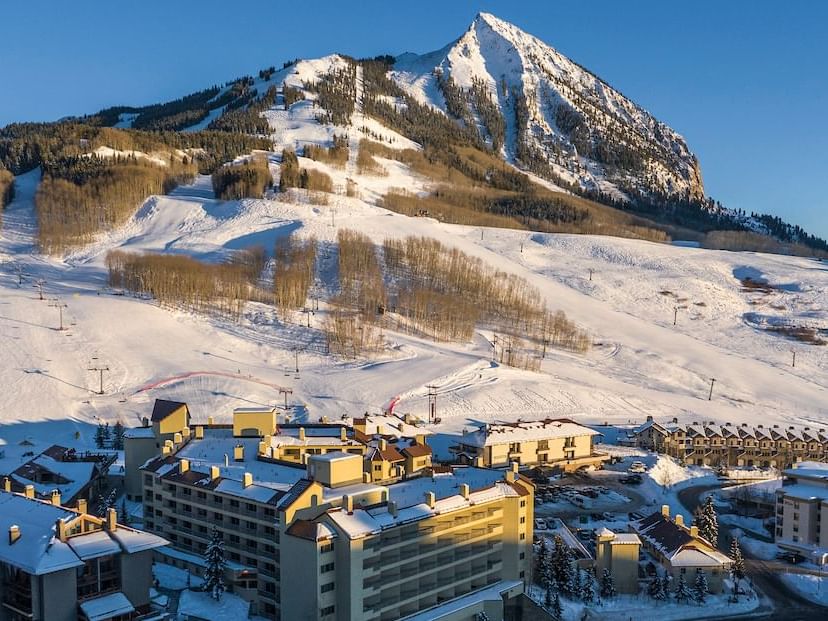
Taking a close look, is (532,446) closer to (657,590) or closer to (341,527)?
(657,590)

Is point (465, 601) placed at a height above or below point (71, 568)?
below

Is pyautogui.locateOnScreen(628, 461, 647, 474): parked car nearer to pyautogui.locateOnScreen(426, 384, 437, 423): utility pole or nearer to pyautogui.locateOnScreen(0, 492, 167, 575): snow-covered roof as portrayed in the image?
pyautogui.locateOnScreen(426, 384, 437, 423): utility pole

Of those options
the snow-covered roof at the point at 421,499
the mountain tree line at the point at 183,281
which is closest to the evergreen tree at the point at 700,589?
the snow-covered roof at the point at 421,499

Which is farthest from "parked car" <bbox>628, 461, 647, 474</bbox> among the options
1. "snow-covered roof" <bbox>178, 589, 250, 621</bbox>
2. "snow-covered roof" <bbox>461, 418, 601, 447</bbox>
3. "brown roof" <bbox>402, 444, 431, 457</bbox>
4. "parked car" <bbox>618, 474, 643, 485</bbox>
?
"snow-covered roof" <bbox>178, 589, 250, 621</bbox>

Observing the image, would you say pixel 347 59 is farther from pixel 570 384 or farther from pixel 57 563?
pixel 57 563

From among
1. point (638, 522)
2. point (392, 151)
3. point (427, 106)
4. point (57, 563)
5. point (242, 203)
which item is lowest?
point (638, 522)

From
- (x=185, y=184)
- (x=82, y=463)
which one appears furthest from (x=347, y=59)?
(x=82, y=463)

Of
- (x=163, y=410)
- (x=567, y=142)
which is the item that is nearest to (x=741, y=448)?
(x=163, y=410)
